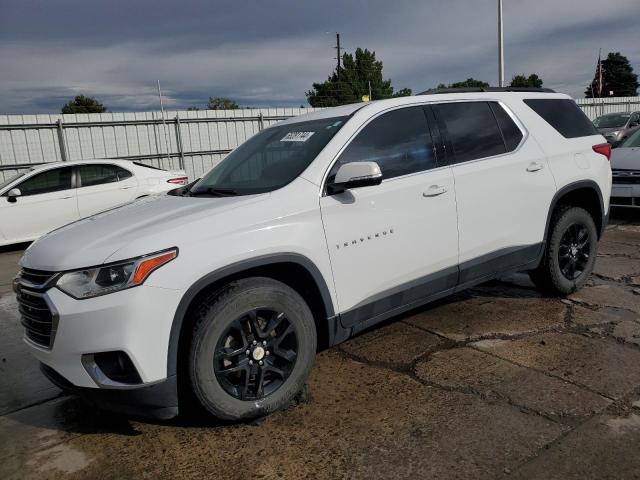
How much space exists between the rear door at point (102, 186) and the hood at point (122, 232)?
655 centimetres

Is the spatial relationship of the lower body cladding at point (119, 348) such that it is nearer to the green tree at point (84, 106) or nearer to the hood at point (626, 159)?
the hood at point (626, 159)

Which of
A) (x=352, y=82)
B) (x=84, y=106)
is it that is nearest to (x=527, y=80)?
(x=352, y=82)

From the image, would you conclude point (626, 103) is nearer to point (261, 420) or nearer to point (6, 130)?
point (6, 130)

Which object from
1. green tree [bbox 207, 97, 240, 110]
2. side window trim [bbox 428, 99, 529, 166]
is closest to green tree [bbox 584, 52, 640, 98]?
green tree [bbox 207, 97, 240, 110]

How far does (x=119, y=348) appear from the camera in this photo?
2.45 metres

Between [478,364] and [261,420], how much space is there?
1.49m

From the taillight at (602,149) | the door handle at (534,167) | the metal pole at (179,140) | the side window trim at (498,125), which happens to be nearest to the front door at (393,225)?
the side window trim at (498,125)

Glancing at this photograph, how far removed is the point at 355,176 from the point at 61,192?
773cm

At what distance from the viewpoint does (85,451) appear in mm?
2801

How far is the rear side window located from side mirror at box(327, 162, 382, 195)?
212 centimetres

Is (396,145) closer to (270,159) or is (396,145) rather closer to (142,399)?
(270,159)

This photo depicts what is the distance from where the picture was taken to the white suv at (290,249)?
2514 mm

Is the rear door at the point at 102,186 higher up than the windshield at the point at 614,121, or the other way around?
the windshield at the point at 614,121

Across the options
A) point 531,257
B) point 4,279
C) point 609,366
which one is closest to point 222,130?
point 4,279
